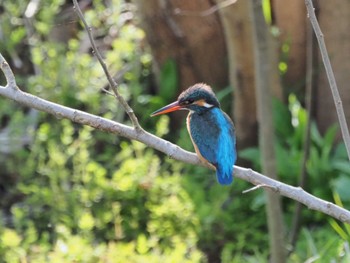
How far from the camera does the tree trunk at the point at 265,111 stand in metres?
3.75

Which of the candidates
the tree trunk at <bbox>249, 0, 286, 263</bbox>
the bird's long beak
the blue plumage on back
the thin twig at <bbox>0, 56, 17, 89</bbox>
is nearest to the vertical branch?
the tree trunk at <bbox>249, 0, 286, 263</bbox>

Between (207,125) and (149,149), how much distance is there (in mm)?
2136

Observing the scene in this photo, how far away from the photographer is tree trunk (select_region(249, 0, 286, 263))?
12.3 ft

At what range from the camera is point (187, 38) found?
5988 millimetres

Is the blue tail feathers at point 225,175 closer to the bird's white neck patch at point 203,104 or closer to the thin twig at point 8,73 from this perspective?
the bird's white neck patch at point 203,104

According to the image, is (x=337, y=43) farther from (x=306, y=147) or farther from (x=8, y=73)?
(x=8, y=73)

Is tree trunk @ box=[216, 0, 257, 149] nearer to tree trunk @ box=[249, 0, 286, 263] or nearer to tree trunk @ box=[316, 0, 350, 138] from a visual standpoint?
tree trunk @ box=[316, 0, 350, 138]

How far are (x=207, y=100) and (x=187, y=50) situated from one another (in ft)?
8.36

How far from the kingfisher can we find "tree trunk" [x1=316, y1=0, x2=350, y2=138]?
2.03 meters

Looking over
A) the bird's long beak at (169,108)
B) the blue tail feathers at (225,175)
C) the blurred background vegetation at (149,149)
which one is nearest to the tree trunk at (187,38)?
the blurred background vegetation at (149,149)

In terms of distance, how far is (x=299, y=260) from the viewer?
14.9ft

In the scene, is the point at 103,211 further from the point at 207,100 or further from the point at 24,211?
the point at 207,100

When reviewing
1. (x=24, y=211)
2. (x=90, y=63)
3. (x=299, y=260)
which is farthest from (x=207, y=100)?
(x=90, y=63)

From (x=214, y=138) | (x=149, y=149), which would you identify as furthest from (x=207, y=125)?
(x=149, y=149)
